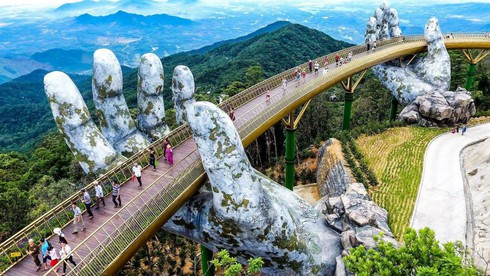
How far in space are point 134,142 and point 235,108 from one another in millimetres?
7849

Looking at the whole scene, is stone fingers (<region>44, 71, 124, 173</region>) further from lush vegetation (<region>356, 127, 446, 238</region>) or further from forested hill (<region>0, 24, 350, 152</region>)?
forested hill (<region>0, 24, 350, 152</region>)

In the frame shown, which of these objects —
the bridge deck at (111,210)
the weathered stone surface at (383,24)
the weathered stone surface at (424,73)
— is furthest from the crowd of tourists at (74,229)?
the weathered stone surface at (383,24)

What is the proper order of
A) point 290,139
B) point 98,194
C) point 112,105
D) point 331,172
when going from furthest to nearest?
point 331,172 → point 290,139 → point 112,105 → point 98,194

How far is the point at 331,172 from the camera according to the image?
28.8 metres

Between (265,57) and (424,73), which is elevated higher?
(424,73)

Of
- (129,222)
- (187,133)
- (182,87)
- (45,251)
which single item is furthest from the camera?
(182,87)

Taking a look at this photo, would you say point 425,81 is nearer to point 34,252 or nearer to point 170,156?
point 170,156

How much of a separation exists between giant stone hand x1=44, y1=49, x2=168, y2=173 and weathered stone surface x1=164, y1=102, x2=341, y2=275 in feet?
17.8

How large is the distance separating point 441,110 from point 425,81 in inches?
247

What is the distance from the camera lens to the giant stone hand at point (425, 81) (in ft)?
109

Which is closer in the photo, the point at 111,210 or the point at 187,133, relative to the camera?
the point at 111,210

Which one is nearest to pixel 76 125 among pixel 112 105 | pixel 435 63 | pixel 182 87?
pixel 112 105

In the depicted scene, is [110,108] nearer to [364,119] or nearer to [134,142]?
[134,142]

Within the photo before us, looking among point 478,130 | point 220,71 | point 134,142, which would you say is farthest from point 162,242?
point 220,71
